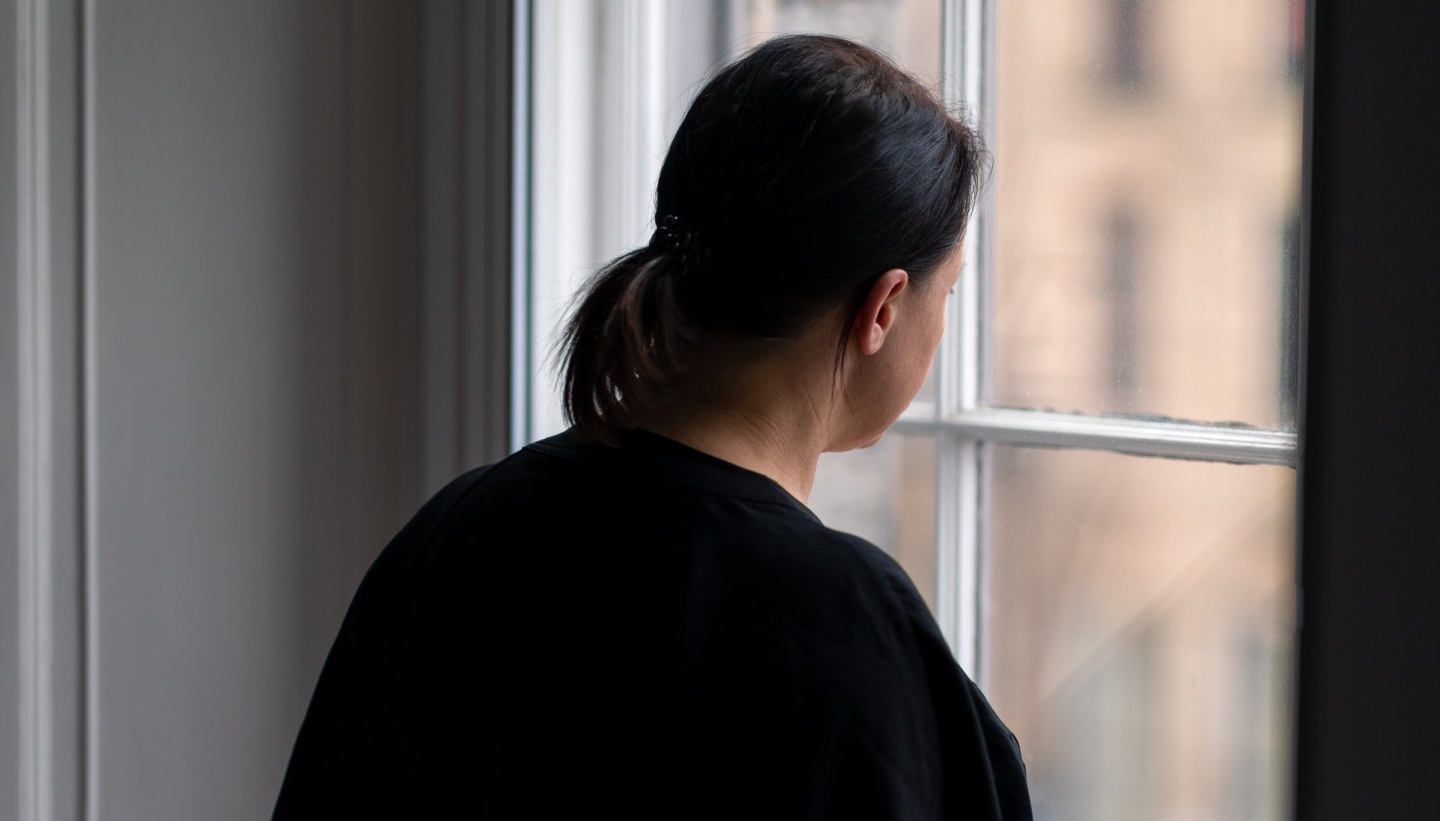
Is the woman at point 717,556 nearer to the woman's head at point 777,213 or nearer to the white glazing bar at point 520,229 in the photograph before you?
the woman's head at point 777,213

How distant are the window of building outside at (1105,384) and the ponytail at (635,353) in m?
0.37

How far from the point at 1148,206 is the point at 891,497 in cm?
39

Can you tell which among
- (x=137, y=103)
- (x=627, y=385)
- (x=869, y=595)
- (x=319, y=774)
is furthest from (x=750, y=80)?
(x=137, y=103)

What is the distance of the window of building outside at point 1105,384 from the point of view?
36.3 inches

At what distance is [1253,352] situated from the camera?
93cm

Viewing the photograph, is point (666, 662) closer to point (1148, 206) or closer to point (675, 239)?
point (675, 239)

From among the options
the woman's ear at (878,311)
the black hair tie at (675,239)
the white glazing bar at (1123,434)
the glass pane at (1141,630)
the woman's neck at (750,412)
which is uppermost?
the black hair tie at (675,239)

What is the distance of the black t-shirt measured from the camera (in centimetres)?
64

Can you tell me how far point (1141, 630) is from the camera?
1017 mm

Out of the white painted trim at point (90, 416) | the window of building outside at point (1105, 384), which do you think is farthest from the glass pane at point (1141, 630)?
the white painted trim at point (90, 416)

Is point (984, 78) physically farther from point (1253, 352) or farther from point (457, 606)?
point (457, 606)

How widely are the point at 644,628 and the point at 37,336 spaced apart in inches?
32.2

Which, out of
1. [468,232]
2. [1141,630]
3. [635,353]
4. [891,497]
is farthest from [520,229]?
[1141,630]

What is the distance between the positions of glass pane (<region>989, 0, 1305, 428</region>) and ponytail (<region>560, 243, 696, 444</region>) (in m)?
0.44
